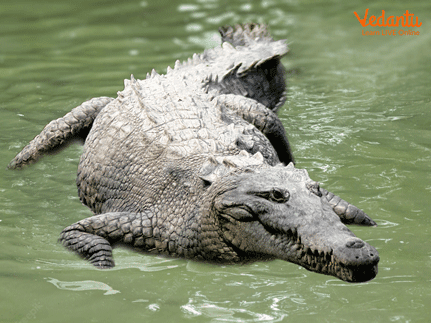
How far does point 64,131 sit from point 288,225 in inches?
121

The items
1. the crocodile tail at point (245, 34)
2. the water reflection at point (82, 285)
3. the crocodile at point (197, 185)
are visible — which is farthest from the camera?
the crocodile tail at point (245, 34)

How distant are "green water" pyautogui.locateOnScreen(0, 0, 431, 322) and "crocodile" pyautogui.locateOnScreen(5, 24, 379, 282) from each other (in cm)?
19

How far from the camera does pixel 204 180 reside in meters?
3.76

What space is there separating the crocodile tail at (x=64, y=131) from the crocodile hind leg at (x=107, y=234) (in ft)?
5.28

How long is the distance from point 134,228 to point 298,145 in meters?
2.61

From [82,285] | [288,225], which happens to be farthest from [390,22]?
[82,285]

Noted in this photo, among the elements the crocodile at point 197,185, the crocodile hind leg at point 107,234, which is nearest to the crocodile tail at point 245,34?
the crocodile at point 197,185

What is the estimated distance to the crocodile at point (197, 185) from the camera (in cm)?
318

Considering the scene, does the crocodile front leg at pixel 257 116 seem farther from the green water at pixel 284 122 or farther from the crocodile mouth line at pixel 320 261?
the crocodile mouth line at pixel 320 261

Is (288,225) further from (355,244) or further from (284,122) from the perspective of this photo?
(284,122)

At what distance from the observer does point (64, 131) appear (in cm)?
549

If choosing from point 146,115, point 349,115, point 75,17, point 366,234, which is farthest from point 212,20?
point 366,234

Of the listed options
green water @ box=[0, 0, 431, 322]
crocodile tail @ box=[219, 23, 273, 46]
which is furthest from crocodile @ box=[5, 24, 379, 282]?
crocodile tail @ box=[219, 23, 273, 46]

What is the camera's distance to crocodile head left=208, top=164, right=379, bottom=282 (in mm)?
2836
